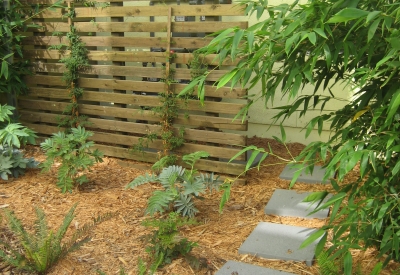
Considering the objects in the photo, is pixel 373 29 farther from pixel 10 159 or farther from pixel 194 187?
pixel 10 159

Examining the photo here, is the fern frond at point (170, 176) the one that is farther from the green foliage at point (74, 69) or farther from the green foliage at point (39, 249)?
the green foliage at point (74, 69)

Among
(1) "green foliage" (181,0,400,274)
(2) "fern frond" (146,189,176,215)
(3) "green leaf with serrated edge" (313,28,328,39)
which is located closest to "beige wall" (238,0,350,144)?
(2) "fern frond" (146,189,176,215)

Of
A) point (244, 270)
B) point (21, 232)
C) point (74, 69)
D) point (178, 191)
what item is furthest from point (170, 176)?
point (74, 69)

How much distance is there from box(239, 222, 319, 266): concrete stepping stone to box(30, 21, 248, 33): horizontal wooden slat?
1794 mm

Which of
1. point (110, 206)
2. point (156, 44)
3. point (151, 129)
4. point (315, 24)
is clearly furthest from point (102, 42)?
point (315, 24)

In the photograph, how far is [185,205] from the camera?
3.63 m

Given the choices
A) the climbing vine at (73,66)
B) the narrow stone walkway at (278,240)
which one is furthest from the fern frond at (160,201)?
the climbing vine at (73,66)

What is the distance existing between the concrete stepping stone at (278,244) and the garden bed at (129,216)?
0.17 feet

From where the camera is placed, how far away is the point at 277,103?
5.52 meters

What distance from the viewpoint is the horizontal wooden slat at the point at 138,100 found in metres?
4.32

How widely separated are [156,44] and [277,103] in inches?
70.7

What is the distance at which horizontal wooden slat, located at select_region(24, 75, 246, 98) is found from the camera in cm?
426

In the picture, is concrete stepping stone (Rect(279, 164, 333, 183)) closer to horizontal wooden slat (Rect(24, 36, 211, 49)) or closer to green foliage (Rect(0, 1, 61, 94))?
horizontal wooden slat (Rect(24, 36, 211, 49))

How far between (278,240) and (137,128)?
2278 millimetres
